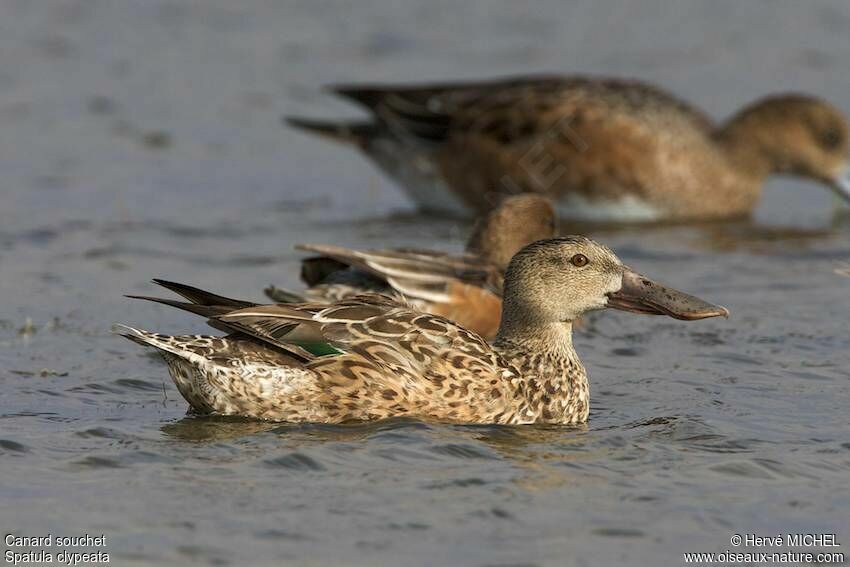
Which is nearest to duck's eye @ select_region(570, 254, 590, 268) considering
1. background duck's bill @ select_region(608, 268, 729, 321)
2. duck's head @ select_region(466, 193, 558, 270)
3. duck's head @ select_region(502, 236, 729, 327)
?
duck's head @ select_region(502, 236, 729, 327)

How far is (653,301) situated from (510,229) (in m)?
2.35

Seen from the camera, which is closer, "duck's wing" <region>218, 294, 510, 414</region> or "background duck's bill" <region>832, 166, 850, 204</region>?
"duck's wing" <region>218, 294, 510, 414</region>

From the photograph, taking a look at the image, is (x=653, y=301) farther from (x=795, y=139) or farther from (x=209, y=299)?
(x=795, y=139)

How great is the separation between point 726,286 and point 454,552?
5198 millimetres

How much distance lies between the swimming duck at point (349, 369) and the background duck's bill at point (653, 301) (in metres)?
0.46

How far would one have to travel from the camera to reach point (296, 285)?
10.2 metres

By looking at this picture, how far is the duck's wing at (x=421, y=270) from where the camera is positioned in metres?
8.54

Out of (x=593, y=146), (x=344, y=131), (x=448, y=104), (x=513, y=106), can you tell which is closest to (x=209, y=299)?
(x=593, y=146)

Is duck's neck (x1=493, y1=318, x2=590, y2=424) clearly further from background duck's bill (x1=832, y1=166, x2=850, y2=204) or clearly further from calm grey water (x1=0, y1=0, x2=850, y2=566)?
background duck's bill (x1=832, y1=166, x2=850, y2=204)

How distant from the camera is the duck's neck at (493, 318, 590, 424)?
284 inches

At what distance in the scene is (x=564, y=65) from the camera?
16047 millimetres

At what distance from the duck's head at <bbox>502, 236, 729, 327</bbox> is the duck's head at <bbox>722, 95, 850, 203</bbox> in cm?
562

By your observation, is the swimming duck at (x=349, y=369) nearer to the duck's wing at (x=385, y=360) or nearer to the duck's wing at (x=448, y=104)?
the duck's wing at (x=385, y=360)

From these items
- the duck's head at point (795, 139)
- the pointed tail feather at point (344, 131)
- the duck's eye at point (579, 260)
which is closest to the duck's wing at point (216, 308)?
the duck's eye at point (579, 260)
